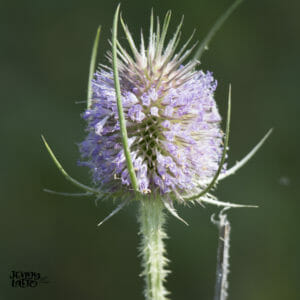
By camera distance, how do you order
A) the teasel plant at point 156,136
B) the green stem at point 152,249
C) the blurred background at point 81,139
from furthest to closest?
the blurred background at point 81,139 < the green stem at point 152,249 < the teasel plant at point 156,136

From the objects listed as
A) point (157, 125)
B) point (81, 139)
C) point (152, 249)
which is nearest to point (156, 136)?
point (157, 125)

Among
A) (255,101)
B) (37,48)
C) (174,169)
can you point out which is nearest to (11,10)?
(37,48)

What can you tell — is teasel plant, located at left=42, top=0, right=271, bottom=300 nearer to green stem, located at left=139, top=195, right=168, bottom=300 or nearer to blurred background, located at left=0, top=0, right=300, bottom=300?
green stem, located at left=139, top=195, right=168, bottom=300

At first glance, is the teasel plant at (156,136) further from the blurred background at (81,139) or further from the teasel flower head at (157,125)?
the blurred background at (81,139)

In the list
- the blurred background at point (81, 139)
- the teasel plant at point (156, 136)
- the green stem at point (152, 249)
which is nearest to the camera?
the teasel plant at point (156, 136)

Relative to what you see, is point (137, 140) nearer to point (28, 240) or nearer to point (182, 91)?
point (182, 91)

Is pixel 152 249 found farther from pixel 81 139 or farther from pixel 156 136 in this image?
pixel 81 139

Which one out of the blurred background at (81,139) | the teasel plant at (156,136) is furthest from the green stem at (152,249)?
the blurred background at (81,139)

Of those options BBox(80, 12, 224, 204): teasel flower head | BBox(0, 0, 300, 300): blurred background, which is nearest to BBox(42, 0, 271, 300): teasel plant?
BBox(80, 12, 224, 204): teasel flower head
